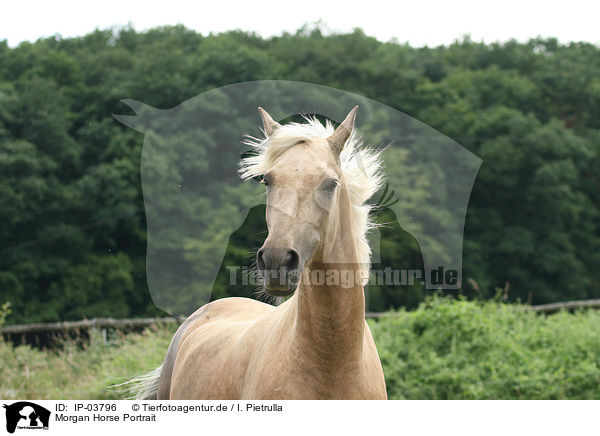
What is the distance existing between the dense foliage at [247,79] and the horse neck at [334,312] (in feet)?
32.0

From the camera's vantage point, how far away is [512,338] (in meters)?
7.88

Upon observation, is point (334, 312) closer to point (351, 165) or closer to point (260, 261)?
point (260, 261)

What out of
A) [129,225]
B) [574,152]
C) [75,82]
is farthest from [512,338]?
[75,82]

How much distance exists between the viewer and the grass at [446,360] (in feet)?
22.6

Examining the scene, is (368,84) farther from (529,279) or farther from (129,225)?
(129,225)

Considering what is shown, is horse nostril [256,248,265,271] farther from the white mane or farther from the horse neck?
the white mane

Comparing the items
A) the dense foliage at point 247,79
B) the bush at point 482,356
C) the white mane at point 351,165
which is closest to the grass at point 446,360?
Answer: the bush at point 482,356

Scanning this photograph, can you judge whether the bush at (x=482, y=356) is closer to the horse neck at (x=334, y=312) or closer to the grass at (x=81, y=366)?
the grass at (x=81, y=366)

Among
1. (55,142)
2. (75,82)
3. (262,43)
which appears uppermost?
(262,43)

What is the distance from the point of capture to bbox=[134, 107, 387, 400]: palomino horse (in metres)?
2.25

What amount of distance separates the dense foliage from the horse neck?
32.0 feet

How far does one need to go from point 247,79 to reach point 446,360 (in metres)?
11.3
